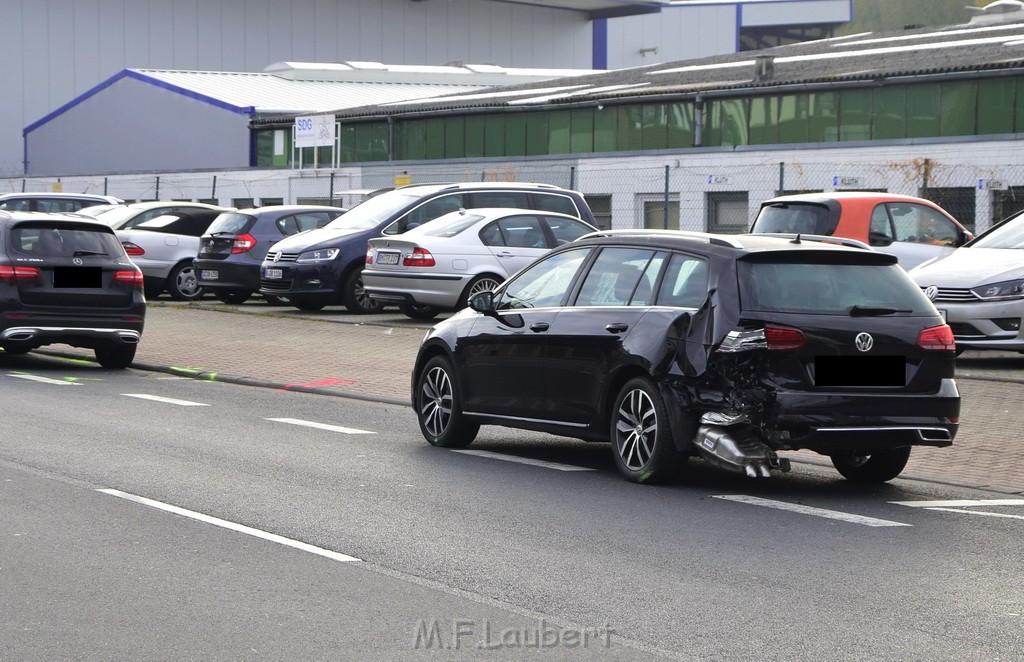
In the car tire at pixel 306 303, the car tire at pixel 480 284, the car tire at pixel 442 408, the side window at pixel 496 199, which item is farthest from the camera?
the side window at pixel 496 199

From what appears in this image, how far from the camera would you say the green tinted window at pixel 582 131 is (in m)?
42.8

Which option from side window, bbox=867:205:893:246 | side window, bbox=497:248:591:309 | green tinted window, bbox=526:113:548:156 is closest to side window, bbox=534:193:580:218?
side window, bbox=867:205:893:246

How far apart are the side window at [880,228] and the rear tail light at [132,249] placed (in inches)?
501

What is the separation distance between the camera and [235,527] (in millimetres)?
7840

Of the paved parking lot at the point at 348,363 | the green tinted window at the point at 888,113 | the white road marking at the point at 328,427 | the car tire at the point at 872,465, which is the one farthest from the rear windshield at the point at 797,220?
the green tinted window at the point at 888,113

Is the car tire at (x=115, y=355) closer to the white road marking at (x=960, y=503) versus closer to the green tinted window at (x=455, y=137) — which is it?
the white road marking at (x=960, y=503)

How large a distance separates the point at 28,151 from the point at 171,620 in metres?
67.2

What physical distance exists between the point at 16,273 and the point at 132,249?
10.1 meters

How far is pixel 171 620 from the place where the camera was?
591 centimetres

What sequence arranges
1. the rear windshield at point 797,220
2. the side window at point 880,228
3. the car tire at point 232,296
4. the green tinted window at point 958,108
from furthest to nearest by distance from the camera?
1. the green tinted window at point 958,108
2. the car tire at point 232,296
3. the side window at point 880,228
4. the rear windshield at point 797,220

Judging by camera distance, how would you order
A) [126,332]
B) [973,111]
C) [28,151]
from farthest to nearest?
1. [28,151]
2. [973,111]
3. [126,332]

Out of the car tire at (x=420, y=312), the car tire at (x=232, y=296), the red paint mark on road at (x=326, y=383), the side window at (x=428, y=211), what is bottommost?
the red paint mark on road at (x=326, y=383)

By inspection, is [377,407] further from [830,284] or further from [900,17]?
[900,17]

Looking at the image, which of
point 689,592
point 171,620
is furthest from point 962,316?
point 171,620
